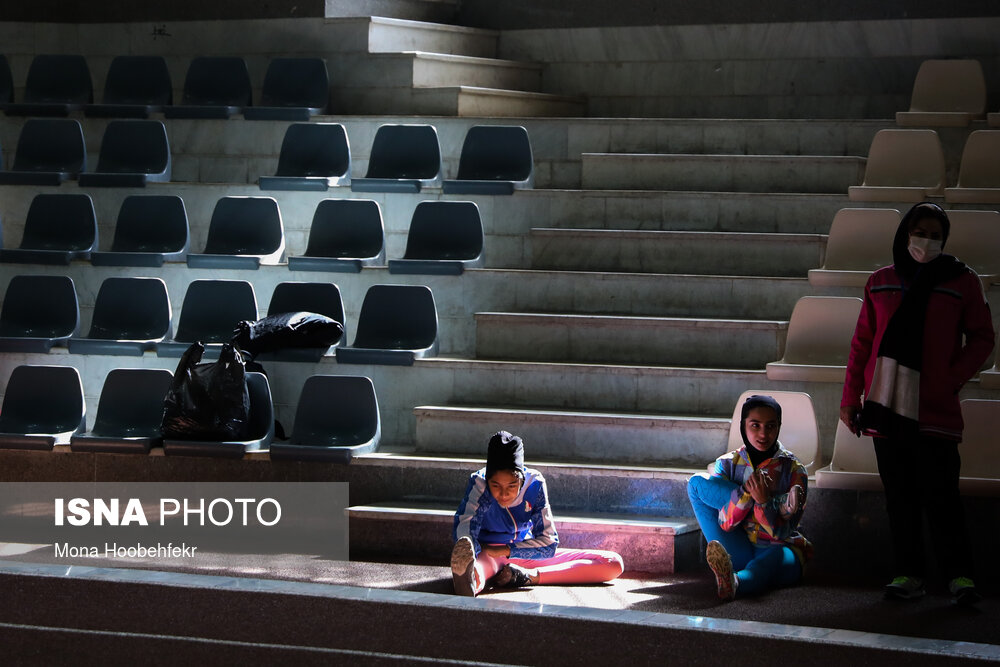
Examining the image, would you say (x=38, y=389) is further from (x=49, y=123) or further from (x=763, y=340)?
(x=763, y=340)

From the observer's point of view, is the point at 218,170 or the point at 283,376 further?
the point at 218,170

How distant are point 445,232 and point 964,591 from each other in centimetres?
320

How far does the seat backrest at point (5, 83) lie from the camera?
27.8 feet

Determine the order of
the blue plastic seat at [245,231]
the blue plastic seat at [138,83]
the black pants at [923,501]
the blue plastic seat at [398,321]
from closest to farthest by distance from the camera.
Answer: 1. the black pants at [923,501]
2. the blue plastic seat at [398,321]
3. the blue plastic seat at [245,231]
4. the blue plastic seat at [138,83]

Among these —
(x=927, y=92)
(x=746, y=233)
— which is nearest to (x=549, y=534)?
(x=746, y=233)

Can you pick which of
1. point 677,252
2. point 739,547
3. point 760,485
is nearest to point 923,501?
point 760,485

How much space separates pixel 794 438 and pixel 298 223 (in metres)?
3.13

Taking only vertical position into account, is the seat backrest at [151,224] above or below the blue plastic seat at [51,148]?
below

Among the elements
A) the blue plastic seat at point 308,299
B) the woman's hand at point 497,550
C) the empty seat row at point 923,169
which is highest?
the empty seat row at point 923,169

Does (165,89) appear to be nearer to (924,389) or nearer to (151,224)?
(151,224)

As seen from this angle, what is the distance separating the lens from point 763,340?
6.07m

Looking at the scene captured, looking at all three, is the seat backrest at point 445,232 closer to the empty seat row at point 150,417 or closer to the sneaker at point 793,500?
the empty seat row at point 150,417

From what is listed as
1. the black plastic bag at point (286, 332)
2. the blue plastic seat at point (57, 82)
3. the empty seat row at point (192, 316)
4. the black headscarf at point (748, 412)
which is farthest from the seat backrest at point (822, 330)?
the blue plastic seat at point (57, 82)

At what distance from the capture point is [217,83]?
27.0 ft
